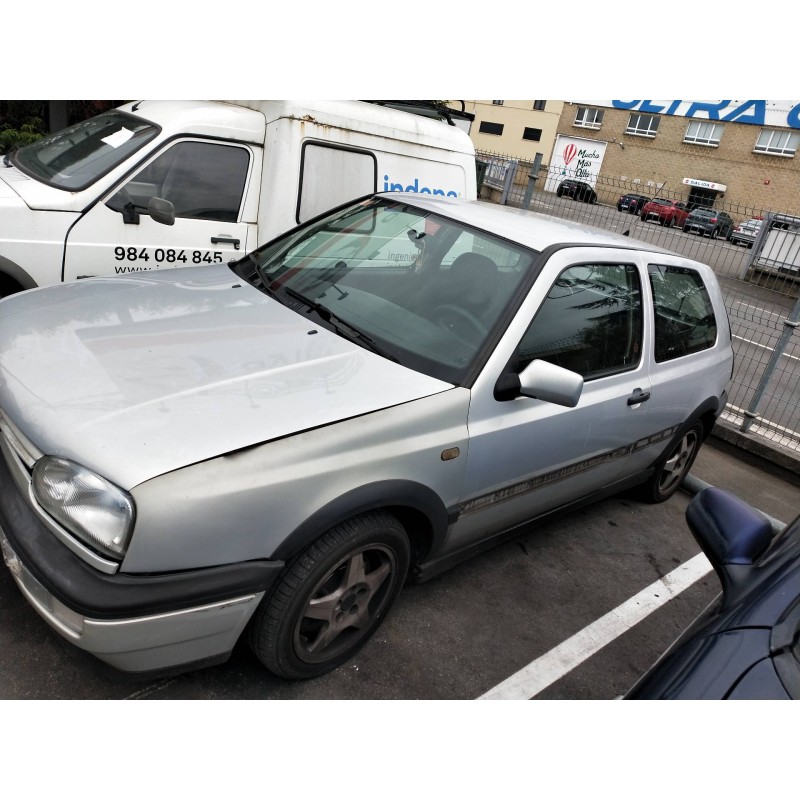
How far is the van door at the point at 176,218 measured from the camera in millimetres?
4117

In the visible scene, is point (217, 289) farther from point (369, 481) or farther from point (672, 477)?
point (672, 477)

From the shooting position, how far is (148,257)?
14.3ft

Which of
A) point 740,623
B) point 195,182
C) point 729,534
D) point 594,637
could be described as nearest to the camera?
point 740,623

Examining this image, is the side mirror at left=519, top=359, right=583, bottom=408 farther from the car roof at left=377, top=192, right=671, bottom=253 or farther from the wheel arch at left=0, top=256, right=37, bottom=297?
the wheel arch at left=0, top=256, right=37, bottom=297

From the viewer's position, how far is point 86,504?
73.0 inches

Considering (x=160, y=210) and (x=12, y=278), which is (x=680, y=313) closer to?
(x=160, y=210)

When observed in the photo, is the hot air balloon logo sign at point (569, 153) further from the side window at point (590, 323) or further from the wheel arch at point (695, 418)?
the side window at point (590, 323)

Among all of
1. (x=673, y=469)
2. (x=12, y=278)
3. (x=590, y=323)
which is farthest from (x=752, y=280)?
(x=12, y=278)

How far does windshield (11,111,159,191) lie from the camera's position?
420 cm

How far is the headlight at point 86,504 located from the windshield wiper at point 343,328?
3.87 ft

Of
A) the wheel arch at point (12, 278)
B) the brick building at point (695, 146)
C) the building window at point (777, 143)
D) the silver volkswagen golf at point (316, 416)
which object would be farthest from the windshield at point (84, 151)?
the building window at point (777, 143)

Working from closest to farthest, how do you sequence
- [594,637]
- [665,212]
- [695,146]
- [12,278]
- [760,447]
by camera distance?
[594,637] < [12,278] < [760,447] < [665,212] < [695,146]

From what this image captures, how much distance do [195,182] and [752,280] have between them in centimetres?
537

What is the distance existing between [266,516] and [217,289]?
1.46 meters
